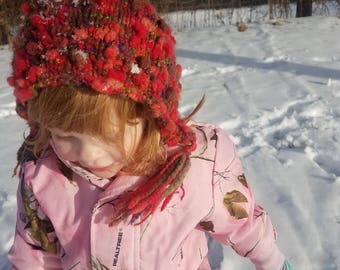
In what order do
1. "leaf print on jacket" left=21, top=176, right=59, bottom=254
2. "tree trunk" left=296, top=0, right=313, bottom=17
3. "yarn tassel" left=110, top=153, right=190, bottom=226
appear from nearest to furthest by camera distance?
"yarn tassel" left=110, top=153, right=190, bottom=226 → "leaf print on jacket" left=21, top=176, right=59, bottom=254 → "tree trunk" left=296, top=0, right=313, bottom=17

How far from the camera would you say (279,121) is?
9.14ft

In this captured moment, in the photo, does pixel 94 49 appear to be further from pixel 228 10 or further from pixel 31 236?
pixel 228 10

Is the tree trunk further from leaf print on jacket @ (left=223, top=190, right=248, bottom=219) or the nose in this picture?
the nose

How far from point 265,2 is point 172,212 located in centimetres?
630

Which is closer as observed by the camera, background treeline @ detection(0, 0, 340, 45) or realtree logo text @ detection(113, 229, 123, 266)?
realtree logo text @ detection(113, 229, 123, 266)

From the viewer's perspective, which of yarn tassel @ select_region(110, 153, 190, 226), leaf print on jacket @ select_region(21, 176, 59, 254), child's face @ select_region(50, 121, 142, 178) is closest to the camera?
child's face @ select_region(50, 121, 142, 178)

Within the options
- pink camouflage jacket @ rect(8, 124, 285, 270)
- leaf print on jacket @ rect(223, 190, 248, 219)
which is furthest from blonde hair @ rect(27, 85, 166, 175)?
leaf print on jacket @ rect(223, 190, 248, 219)

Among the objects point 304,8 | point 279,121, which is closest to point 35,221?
point 279,121

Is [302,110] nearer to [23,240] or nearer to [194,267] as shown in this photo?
[194,267]

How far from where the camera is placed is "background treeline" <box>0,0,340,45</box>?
20.6ft

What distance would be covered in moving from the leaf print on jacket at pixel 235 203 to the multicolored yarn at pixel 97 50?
1.22 feet

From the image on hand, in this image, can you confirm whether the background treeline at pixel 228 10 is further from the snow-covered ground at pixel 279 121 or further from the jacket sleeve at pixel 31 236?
the jacket sleeve at pixel 31 236

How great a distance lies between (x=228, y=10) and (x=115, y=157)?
6.19 metres

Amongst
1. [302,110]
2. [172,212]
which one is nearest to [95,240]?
[172,212]
